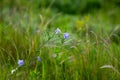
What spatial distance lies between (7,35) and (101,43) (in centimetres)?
90

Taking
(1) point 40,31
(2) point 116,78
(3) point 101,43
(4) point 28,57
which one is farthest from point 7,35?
(2) point 116,78

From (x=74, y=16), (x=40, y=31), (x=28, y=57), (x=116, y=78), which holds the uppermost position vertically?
(x=74, y=16)

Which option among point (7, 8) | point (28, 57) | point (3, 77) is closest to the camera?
point (3, 77)

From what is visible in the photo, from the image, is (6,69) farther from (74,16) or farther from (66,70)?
(74,16)

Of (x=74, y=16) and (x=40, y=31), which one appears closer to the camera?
(x=40, y=31)

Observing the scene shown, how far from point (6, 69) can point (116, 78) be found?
770mm

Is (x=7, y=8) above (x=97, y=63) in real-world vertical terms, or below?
above

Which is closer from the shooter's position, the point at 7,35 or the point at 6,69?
the point at 6,69

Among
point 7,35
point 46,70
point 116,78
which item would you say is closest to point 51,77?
point 46,70

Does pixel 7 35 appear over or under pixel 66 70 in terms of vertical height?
over

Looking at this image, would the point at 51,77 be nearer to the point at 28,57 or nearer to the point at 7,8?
the point at 28,57

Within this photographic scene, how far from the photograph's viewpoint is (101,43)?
3.11m

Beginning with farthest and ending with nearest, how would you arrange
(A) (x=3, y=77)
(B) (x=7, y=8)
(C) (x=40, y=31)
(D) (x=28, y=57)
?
(B) (x=7, y=8) → (C) (x=40, y=31) → (D) (x=28, y=57) → (A) (x=3, y=77)

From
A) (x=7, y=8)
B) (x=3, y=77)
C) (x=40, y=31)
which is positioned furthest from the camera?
(x=7, y=8)
